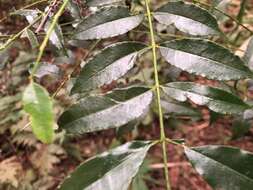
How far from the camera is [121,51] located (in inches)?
29.6

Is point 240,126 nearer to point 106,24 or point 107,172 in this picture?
point 106,24

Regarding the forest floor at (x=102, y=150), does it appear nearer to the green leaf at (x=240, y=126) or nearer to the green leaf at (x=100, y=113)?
the green leaf at (x=240, y=126)

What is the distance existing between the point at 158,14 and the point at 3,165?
1.68 meters

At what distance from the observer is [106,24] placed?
0.80 meters

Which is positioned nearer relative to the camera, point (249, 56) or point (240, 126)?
point (249, 56)

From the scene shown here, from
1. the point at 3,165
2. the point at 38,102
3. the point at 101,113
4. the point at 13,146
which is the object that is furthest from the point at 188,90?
the point at 13,146

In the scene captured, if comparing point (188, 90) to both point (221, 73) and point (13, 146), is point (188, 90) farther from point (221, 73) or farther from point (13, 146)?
point (13, 146)

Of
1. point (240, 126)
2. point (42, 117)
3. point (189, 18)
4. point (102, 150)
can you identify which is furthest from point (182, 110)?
point (102, 150)

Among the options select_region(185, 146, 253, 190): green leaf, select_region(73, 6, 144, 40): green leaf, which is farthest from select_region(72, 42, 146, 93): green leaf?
select_region(185, 146, 253, 190): green leaf

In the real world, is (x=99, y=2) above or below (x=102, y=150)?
above

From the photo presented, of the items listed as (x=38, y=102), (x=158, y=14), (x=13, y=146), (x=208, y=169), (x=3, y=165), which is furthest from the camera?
Answer: (x=13, y=146)

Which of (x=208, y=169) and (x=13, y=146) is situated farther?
(x=13, y=146)

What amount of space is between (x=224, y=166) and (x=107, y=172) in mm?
159

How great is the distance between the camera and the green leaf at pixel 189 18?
79 cm
